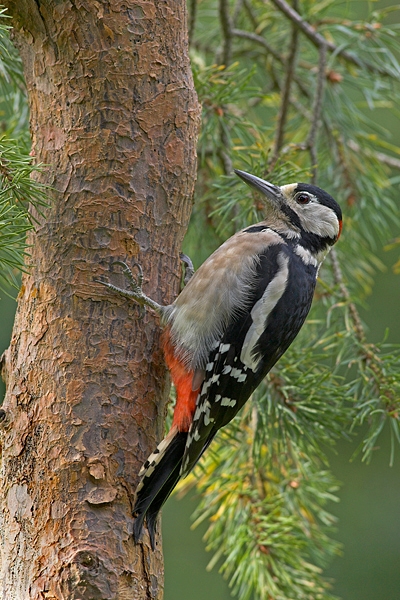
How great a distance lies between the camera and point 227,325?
2215mm

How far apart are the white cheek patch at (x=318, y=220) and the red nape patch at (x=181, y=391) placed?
756 millimetres

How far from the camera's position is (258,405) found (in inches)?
86.7

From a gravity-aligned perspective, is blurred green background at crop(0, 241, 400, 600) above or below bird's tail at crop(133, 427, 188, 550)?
below

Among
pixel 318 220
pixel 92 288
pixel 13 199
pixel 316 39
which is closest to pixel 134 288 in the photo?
pixel 92 288

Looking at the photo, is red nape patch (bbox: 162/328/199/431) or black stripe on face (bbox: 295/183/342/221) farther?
black stripe on face (bbox: 295/183/342/221)

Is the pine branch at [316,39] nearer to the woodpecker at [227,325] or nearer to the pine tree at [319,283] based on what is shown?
the pine tree at [319,283]

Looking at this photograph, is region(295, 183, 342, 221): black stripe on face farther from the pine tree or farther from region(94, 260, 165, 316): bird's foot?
region(94, 260, 165, 316): bird's foot

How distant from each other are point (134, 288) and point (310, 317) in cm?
106

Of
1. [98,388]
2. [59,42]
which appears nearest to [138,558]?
[98,388]

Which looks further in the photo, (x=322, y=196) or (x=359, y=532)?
(x=359, y=532)

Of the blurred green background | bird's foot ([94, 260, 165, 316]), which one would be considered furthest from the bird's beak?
the blurred green background

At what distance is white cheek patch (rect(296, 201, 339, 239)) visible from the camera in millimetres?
2516

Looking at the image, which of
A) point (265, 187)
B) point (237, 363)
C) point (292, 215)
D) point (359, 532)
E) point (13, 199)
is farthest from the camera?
point (359, 532)

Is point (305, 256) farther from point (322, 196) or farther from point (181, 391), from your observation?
point (181, 391)
